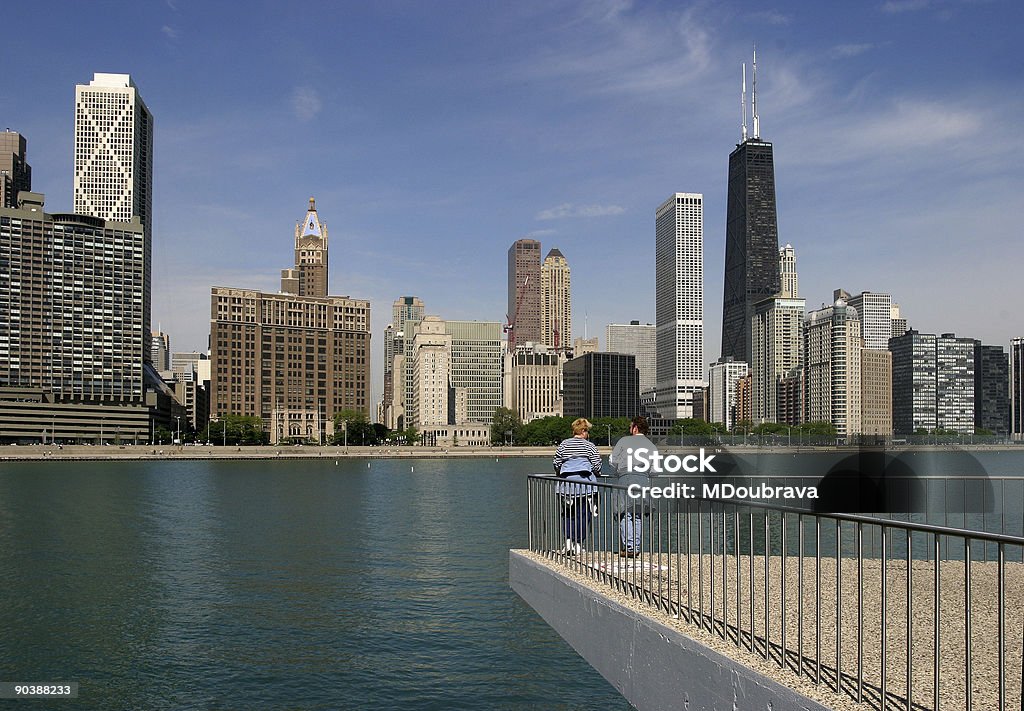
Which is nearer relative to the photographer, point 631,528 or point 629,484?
point 631,528

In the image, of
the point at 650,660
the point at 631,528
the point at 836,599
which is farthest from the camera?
the point at 631,528

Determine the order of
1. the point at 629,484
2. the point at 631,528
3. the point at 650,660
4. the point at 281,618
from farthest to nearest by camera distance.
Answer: the point at 281,618 < the point at 629,484 < the point at 631,528 < the point at 650,660

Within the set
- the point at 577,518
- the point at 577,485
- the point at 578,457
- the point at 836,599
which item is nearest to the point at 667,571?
the point at 836,599

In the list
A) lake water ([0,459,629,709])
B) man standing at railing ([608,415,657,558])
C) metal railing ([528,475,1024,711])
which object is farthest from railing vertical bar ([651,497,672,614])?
lake water ([0,459,629,709])

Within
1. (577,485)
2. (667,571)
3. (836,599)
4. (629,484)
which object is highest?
(629,484)

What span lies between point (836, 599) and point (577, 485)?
5275mm

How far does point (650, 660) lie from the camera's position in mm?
9578

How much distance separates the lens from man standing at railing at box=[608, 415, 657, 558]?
1216 centimetres

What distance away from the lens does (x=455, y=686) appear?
61.7 ft

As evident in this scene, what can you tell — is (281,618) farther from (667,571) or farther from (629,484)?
(667,571)

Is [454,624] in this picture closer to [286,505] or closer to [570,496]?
[570,496]

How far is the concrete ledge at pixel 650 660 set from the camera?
778cm

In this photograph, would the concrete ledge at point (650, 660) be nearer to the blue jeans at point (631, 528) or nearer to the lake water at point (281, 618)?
the blue jeans at point (631, 528)

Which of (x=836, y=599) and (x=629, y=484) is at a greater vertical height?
(x=629, y=484)
